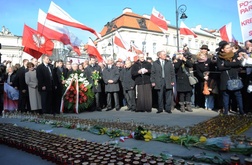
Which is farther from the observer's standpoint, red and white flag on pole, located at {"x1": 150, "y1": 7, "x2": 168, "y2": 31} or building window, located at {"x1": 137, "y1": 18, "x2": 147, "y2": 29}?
building window, located at {"x1": 137, "y1": 18, "x2": 147, "y2": 29}

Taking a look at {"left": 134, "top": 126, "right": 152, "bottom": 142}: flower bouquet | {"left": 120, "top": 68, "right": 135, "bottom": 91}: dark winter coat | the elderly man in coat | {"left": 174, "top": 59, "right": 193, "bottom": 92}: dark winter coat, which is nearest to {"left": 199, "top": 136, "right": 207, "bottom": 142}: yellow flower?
{"left": 134, "top": 126, "right": 152, "bottom": 142}: flower bouquet

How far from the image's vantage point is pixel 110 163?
267 centimetres

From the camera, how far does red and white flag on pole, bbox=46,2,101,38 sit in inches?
353

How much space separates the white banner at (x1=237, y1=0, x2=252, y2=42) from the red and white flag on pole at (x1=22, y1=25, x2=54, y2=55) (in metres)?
6.87

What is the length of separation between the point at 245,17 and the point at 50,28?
6.88 m

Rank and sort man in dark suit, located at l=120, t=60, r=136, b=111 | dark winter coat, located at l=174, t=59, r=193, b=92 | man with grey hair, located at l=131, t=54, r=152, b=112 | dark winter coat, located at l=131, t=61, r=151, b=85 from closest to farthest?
dark winter coat, located at l=174, t=59, r=193, b=92 → man with grey hair, located at l=131, t=54, r=152, b=112 → dark winter coat, located at l=131, t=61, r=151, b=85 → man in dark suit, located at l=120, t=60, r=136, b=111

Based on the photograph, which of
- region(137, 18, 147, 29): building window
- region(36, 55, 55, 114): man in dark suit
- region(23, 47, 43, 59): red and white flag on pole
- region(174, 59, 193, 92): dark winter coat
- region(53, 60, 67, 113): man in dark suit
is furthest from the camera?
region(137, 18, 147, 29): building window

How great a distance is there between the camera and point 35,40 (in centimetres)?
945

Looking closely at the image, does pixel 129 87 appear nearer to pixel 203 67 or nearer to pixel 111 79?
pixel 111 79

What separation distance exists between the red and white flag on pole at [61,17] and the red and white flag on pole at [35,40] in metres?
0.90

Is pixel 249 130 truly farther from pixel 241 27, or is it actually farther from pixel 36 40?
pixel 36 40

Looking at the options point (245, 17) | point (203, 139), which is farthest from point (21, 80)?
point (245, 17)

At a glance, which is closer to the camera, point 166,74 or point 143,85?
point 166,74

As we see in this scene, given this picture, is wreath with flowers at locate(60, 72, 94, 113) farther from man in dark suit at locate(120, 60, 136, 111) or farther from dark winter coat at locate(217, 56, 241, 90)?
dark winter coat at locate(217, 56, 241, 90)
